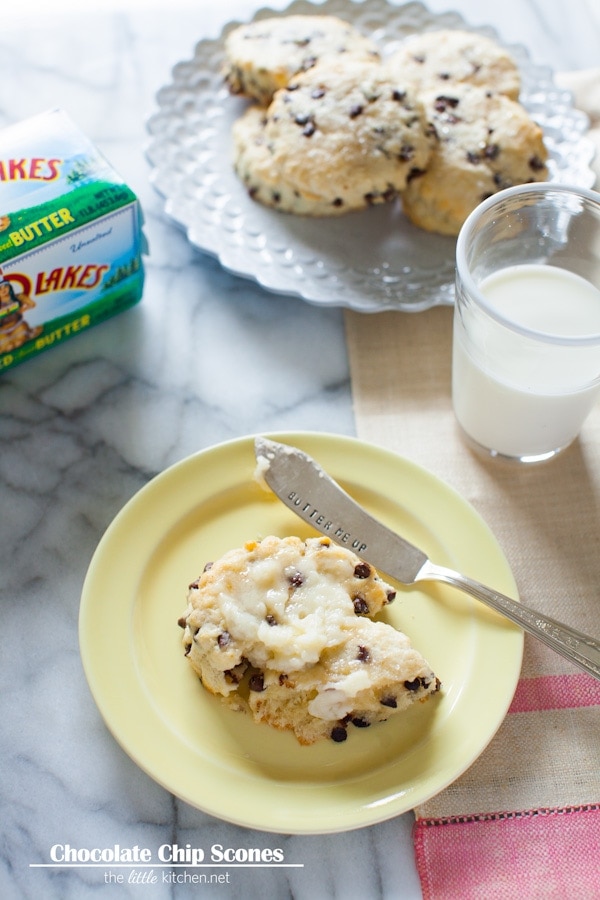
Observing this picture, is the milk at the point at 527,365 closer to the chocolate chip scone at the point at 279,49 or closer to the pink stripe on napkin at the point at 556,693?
the pink stripe on napkin at the point at 556,693

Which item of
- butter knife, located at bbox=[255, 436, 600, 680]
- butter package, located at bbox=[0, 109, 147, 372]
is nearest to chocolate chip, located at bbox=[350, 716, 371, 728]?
butter knife, located at bbox=[255, 436, 600, 680]

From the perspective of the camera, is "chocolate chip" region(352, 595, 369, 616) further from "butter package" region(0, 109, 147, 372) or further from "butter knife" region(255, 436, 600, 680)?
"butter package" region(0, 109, 147, 372)

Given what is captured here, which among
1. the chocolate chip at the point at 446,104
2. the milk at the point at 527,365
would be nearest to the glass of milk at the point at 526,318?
the milk at the point at 527,365

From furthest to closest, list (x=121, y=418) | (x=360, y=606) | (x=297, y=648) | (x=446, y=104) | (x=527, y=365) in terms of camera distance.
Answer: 1. (x=446, y=104)
2. (x=121, y=418)
3. (x=527, y=365)
4. (x=360, y=606)
5. (x=297, y=648)

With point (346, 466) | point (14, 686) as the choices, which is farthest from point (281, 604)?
point (14, 686)

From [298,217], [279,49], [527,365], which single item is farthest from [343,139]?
[527,365]

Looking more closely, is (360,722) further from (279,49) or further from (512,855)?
(279,49)

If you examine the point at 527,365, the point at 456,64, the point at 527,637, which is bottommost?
the point at 527,637
